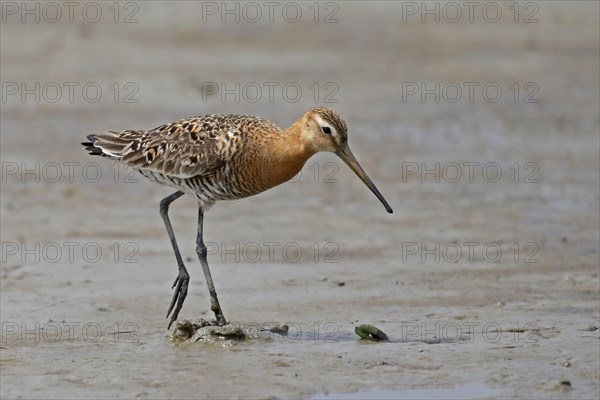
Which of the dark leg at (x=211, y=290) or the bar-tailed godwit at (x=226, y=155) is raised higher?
the bar-tailed godwit at (x=226, y=155)

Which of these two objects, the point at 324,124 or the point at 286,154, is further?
the point at 286,154

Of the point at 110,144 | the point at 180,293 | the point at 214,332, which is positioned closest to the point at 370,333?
the point at 214,332

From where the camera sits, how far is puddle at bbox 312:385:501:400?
8.29m

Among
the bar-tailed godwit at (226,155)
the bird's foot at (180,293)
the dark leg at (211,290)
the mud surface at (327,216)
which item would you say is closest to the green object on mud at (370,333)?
the mud surface at (327,216)

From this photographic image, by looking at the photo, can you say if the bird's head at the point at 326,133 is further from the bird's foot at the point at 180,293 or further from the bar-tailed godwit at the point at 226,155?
the bird's foot at the point at 180,293

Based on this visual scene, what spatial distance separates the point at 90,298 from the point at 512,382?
3959mm

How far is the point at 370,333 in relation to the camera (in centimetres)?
954

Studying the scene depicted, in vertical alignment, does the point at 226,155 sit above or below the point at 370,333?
above

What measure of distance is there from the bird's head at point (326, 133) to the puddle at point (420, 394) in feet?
5.74

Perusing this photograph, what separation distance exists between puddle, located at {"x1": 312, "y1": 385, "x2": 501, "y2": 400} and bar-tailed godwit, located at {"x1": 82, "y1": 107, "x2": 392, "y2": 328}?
1772mm

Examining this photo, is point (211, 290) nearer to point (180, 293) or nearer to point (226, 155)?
point (180, 293)

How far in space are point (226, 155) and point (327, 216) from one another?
378 centimetres

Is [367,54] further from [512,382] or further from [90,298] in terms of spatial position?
[512,382]

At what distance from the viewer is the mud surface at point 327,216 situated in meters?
9.02
